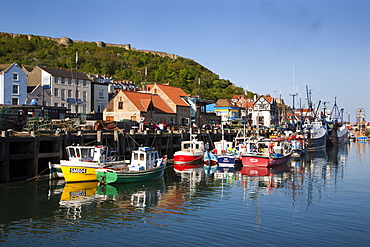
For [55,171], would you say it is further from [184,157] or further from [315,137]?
[315,137]

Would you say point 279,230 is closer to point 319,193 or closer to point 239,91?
point 319,193

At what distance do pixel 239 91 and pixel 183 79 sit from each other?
92.5ft

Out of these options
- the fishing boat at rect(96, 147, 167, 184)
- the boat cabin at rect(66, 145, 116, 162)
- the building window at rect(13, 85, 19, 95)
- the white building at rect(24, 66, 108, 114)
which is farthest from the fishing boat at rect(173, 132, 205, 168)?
the building window at rect(13, 85, 19, 95)

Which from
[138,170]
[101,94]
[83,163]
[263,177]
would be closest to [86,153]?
[83,163]

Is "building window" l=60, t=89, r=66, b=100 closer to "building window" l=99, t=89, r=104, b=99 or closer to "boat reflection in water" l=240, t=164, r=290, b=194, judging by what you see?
"building window" l=99, t=89, r=104, b=99

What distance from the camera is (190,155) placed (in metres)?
50.2

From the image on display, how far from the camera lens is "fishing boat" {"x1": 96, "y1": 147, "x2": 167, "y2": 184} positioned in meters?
33.5

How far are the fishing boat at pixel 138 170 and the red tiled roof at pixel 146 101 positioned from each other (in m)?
27.5

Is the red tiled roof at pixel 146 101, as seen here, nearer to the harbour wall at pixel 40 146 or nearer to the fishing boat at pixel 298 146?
the harbour wall at pixel 40 146

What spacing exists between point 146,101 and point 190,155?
2005 centimetres

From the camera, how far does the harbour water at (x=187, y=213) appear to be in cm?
1953

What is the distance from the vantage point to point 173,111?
242ft

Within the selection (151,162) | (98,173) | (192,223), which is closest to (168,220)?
(192,223)

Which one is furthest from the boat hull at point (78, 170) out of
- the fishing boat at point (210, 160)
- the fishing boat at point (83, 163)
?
the fishing boat at point (210, 160)
